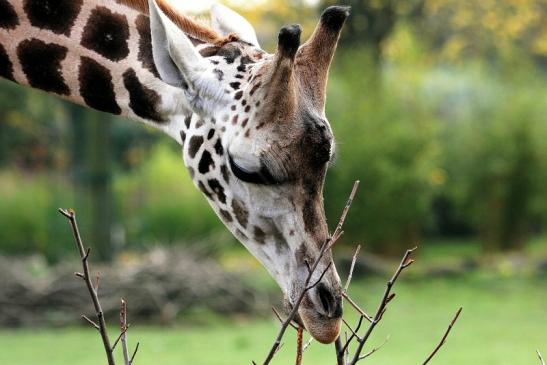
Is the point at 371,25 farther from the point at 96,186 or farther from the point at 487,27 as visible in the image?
the point at 96,186

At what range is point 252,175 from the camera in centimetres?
280

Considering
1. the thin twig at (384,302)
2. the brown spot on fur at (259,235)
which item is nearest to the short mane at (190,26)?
the brown spot on fur at (259,235)

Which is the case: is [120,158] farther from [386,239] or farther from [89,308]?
[89,308]

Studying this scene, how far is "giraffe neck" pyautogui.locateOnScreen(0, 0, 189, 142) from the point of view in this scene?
318cm

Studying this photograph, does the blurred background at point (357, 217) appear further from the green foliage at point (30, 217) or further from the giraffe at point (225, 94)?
the giraffe at point (225, 94)

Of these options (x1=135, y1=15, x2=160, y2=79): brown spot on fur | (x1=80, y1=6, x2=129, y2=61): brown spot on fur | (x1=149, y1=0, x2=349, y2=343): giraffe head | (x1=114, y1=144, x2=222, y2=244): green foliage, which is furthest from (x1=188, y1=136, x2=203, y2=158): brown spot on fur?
(x1=114, y1=144, x2=222, y2=244): green foliage

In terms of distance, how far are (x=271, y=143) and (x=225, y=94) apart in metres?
0.29

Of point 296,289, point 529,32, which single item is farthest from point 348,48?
point 296,289

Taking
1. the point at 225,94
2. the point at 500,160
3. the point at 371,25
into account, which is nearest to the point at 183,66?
the point at 225,94

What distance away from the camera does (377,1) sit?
1502 centimetres

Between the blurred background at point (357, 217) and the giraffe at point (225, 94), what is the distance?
4.64 m

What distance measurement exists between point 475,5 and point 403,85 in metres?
5.84

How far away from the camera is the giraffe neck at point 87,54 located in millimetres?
3180

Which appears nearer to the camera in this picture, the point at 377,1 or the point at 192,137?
the point at 192,137
